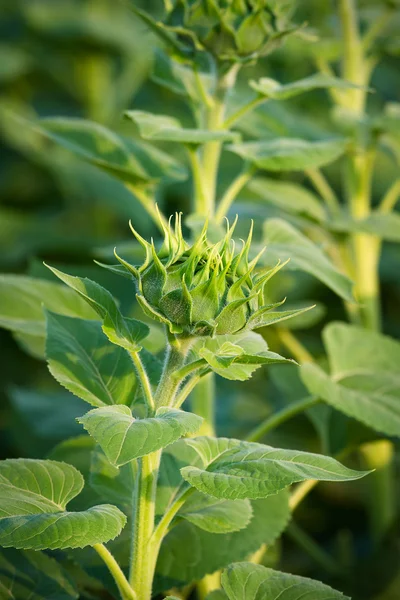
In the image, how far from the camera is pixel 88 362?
38.1 inches

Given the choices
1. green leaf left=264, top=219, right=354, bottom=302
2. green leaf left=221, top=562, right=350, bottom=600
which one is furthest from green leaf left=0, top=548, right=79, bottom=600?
green leaf left=264, top=219, right=354, bottom=302

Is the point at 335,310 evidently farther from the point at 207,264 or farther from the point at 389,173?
the point at 207,264

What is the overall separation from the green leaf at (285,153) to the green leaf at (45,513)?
0.55 m

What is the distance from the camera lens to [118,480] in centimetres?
99

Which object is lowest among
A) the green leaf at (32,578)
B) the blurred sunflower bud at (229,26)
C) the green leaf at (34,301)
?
the green leaf at (32,578)

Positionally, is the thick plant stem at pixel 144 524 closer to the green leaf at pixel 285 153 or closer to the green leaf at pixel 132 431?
the green leaf at pixel 132 431

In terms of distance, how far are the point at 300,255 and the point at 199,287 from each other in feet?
1.21

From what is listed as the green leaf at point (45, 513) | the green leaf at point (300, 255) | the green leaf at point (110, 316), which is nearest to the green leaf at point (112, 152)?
the green leaf at point (300, 255)

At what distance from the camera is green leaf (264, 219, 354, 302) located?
1.07 meters

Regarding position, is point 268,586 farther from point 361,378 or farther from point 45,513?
point 361,378

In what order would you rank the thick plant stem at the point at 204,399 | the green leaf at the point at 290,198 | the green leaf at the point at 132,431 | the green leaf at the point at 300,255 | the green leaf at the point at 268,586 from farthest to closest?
the green leaf at the point at 290,198 < the thick plant stem at the point at 204,399 < the green leaf at the point at 300,255 < the green leaf at the point at 268,586 < the green leaf at the point at 132,431

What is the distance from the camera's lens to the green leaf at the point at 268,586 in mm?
835

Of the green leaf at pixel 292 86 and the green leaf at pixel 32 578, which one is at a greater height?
the green leaf at pixel 292 86

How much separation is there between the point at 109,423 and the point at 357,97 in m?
1.11
